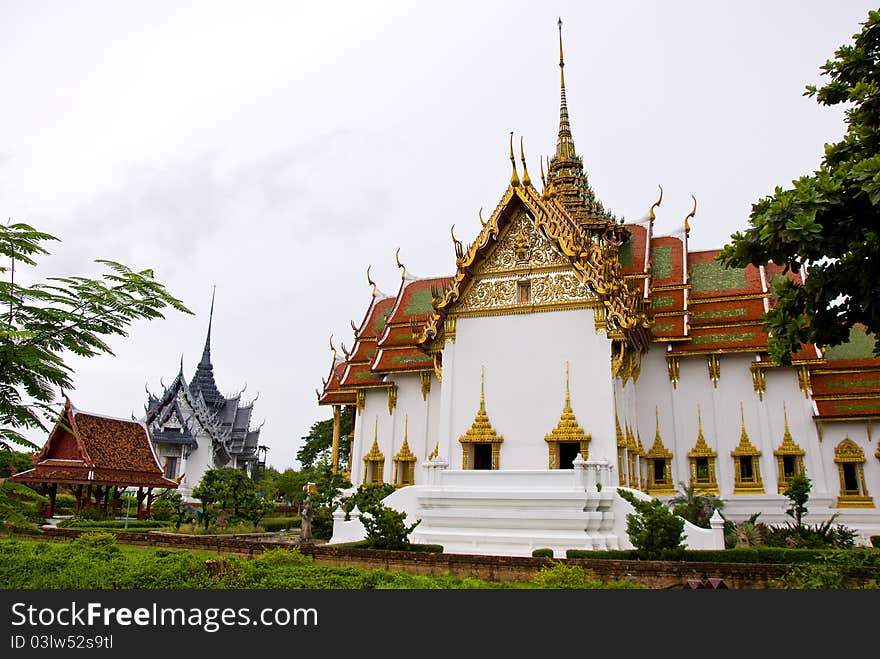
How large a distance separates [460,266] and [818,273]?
9.52m

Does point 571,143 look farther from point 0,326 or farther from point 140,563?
point 0,326

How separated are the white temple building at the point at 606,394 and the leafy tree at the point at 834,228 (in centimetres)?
610

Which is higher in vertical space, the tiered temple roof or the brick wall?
the tiered temple roof

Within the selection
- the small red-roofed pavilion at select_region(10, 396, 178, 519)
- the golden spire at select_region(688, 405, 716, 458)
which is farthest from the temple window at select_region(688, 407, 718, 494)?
the small red-roofed pavilion at select_region(10, 396, 178, 519)

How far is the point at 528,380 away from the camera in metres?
14.7

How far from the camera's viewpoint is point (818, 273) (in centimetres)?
668

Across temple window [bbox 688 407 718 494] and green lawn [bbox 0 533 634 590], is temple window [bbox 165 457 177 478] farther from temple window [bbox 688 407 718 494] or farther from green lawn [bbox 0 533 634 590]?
green lawn [bbox 0 533 634 590]

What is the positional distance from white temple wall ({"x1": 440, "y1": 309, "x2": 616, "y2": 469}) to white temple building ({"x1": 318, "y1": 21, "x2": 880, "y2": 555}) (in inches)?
1.2

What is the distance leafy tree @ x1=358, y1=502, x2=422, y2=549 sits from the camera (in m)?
11.0

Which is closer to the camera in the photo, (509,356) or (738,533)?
(738,533)

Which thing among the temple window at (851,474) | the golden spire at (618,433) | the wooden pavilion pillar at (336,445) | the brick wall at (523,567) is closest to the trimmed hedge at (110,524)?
the wooden pavilion pillar at (336,445)

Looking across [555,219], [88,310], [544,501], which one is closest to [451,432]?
[544,501]

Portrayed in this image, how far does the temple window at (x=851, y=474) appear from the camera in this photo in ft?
47.6

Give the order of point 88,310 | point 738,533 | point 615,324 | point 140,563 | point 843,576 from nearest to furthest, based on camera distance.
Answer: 1. point 88,310
2. point 843,576
3. point 140,563
4. point 738,533
5. point 615,324
